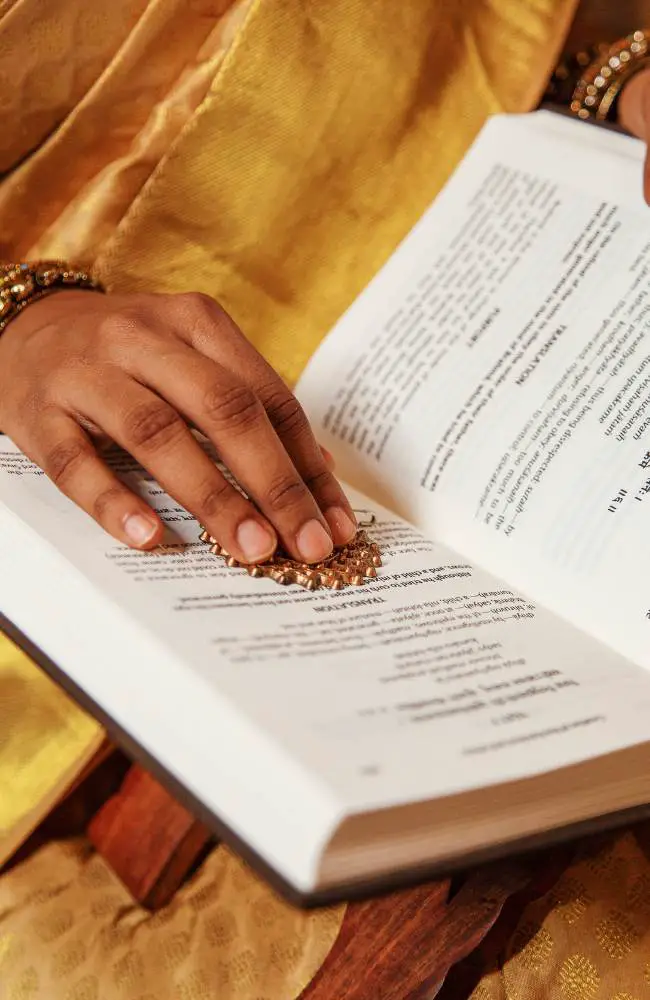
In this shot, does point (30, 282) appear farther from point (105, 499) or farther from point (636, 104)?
point (636, 104)

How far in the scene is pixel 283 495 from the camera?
0.48 metres

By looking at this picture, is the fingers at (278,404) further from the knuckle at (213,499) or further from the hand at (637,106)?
the hand at (637,106)

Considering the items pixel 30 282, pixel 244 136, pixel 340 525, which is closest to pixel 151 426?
pixel 340 525

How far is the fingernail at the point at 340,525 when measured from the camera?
1.67 ft

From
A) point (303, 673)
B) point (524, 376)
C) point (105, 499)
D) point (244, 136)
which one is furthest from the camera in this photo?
point (244, 136)

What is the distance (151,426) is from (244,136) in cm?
36

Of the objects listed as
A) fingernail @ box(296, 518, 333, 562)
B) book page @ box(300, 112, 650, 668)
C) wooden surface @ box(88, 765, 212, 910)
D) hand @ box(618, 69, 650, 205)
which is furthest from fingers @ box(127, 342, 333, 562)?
hand @ box(618, 69, 650, 205)

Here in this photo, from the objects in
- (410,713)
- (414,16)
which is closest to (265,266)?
(414,16)

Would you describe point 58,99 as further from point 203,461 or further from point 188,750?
point 188,750

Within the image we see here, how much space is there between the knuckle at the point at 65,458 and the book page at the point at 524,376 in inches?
8.2

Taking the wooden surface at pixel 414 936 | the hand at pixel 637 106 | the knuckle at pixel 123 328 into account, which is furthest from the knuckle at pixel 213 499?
the hand at pixel 637 106

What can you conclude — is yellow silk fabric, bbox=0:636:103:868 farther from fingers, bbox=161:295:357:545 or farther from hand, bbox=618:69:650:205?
hand, bbox=618:69:650:205

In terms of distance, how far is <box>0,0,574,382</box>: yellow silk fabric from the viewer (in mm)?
730

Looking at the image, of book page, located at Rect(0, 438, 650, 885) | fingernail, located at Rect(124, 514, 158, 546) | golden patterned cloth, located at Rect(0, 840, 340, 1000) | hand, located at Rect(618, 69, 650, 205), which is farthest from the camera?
hand, located at Rect(618, 69, 650, 205)
